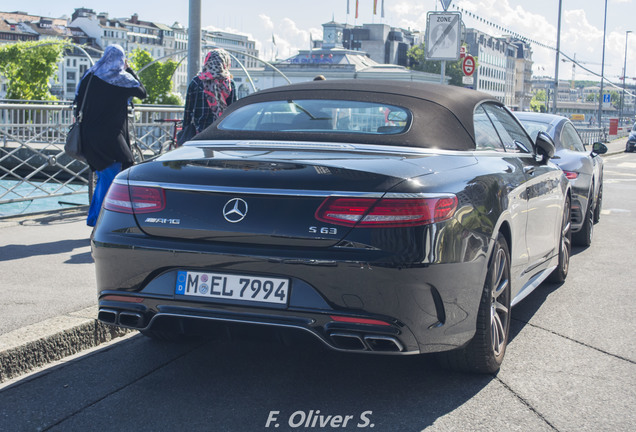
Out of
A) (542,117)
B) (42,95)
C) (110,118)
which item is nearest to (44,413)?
(110,118)

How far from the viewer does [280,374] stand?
14.2 feet

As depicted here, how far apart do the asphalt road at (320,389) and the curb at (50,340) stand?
0.10m

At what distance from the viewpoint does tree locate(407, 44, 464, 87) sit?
518 feet

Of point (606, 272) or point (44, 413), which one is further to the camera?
point (606, 272)

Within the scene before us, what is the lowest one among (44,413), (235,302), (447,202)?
(44,413)

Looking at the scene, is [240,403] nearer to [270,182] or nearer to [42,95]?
[270,182]

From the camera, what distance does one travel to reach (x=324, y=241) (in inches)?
142

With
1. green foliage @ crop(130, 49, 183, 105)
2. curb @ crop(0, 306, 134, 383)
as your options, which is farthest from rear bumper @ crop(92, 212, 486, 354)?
green foliage @ crop(130, 49, 183, 105)

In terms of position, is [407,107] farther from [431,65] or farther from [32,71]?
[431,65]

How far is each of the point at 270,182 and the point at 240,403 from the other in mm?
993

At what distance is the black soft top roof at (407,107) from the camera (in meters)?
4.43

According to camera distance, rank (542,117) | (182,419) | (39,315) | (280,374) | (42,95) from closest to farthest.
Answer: (182,419) → (280,374) → (39,315) → (542,117) → (42,95)

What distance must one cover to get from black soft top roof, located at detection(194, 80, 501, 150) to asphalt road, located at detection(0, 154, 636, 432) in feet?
3.63

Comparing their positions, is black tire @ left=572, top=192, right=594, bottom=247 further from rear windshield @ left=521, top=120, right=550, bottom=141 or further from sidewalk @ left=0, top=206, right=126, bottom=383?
sidewalk @ left=0, top=206, right=126, bottom=383
